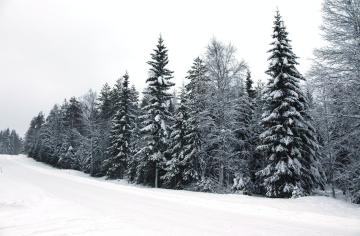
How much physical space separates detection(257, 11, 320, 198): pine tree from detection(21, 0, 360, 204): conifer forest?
0.07 meters

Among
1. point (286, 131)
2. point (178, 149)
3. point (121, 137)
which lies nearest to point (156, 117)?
point (178, 149)

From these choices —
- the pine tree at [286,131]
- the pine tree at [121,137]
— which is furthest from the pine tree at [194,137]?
the pine tree at [121,137]

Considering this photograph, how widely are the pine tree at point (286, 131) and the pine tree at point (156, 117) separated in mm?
10042

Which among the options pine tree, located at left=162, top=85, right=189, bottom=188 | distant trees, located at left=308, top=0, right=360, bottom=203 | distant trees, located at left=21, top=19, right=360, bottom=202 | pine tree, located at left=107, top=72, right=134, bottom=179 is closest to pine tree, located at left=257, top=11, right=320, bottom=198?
distant trees, located at left=21, top=19, right=360, bottom=202

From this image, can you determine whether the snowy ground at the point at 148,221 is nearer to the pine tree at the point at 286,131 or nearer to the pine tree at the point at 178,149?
the pine tree at the point at 286,131

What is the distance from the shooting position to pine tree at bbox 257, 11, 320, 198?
46.8 feet

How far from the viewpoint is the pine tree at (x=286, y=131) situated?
14.2m

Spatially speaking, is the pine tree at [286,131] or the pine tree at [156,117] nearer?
the pine tree at [286,131]

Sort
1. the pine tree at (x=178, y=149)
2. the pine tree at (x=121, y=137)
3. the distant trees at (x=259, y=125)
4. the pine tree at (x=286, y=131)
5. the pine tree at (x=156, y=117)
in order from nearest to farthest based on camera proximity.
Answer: the distant trees at (x=259, y=125) < the pine tree at (x=286, y=131) < the pine tree at (x=178, y=149) < the pine tree at (x=156, y=117) < the pine tree at (x=121, y=137)

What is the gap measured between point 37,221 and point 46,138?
181ft

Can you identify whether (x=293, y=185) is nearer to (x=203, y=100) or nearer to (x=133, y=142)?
(x=203, y=100)

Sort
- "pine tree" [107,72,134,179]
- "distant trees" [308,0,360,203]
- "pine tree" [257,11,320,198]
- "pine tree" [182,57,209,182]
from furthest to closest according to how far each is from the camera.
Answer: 1. "pine tree" [107,72,134,179]
2. "pine tree" [182,57,209,182]
3. "pine tree" [257,11,320,198]
4. "distant trees" [308,0,360,203]

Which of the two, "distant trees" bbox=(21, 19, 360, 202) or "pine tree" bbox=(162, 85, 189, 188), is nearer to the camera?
"distant trees" bbox=(21, 19, 360, 202)

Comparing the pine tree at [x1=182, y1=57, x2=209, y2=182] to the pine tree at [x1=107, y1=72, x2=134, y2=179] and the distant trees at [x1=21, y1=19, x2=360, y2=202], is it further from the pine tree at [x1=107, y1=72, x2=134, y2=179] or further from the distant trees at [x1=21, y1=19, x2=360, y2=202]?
the pine tree at [x1=107, y1=72, x2=134, y2=179]
